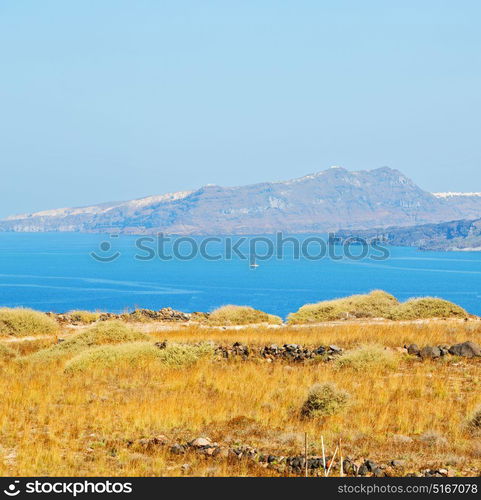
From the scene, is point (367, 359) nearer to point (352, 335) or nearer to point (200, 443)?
point (352, 335)

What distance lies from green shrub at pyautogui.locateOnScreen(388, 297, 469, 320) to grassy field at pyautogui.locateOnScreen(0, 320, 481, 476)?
11.2 meters

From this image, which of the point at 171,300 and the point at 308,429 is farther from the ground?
the point at 308,429

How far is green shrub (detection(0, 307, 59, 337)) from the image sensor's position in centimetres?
2920

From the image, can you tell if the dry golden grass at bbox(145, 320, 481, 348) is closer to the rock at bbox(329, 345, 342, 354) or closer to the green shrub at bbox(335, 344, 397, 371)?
the rock at bbox(329, 345, 342, 354)

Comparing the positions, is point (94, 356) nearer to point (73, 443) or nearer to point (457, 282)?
point (73, 443)

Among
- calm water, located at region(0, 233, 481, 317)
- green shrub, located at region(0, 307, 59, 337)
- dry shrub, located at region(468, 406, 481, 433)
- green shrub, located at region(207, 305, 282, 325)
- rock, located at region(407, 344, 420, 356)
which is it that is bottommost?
calm water, located at region(0, 233, 481, 317)

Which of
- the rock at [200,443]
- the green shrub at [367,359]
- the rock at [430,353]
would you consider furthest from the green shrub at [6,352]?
the rock at [430,353]

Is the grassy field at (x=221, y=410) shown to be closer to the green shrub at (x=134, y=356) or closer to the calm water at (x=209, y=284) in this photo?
the green shrub at (x=134, y=356)

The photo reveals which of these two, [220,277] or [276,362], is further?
[220,277]

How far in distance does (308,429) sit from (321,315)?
881 inches

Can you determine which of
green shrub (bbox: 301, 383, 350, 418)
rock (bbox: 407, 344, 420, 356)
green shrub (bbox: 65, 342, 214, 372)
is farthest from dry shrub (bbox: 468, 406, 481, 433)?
green shrub (bbox: 65, 342, 214, 372)

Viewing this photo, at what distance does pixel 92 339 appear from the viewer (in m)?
23.2
